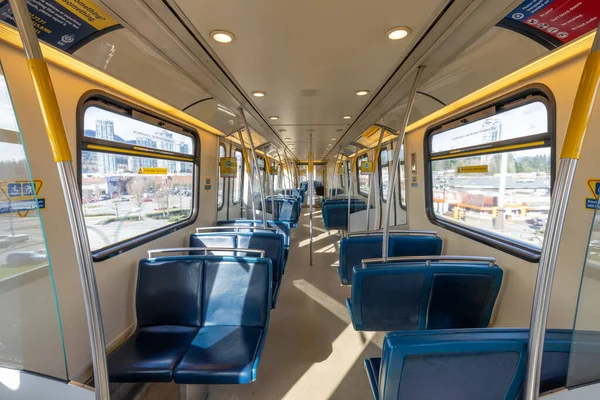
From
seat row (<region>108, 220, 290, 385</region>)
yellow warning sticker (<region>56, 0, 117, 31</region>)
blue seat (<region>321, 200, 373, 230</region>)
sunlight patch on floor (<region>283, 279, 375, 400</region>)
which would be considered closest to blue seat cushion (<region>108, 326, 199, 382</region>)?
seat row (<region>108, 220, 290, 385</region>)

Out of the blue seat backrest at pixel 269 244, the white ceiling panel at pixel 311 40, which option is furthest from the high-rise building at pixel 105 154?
the blue seat backrest at pixel 269 244

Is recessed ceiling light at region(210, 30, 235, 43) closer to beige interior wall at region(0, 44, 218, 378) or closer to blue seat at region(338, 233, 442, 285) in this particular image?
beige interior wall at region(0, 44, 218, 378)

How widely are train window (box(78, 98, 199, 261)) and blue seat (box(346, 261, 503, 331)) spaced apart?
2.15 metres

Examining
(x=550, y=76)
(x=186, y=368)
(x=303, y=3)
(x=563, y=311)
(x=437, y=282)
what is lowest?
(x=186, y=368)

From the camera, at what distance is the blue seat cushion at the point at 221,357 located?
1675mm

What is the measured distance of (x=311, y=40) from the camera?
5.80 ft

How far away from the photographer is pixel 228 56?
80.0 inches

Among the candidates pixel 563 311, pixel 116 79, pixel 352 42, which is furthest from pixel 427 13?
pixel 116 79

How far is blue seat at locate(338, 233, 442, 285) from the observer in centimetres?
315

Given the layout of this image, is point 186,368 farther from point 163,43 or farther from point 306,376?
point 163,43

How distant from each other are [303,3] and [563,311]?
8.44 feet

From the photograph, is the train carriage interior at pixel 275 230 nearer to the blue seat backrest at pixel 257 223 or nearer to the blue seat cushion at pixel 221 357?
the blue seat cushion at pixel 221 357

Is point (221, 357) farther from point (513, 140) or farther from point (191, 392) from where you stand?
point (513, 140)

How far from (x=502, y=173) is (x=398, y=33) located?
188 cm
